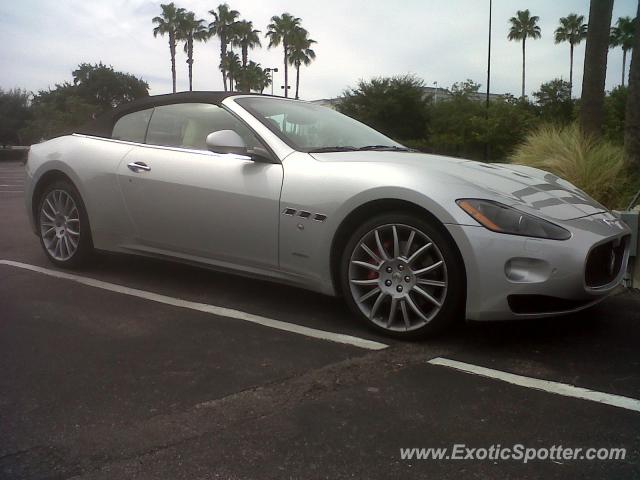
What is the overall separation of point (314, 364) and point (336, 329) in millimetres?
579

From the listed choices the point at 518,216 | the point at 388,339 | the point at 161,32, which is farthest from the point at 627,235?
the point at 161,32

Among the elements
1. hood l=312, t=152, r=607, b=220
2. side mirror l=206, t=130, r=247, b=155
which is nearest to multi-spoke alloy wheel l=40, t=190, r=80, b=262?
side mirror l=206, t=130, r=247, b=155

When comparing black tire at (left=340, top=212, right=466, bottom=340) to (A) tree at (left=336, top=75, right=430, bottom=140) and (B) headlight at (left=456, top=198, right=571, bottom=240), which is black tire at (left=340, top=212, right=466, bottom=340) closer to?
(B) headlight at (left=456, top=198, right=571, bottom=240)

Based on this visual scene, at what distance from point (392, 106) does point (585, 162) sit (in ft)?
93.8

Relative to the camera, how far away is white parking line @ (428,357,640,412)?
8.43 ft

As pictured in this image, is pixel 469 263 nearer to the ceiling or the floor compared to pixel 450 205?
nearer to the floor

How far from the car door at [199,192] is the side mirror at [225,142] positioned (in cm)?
11

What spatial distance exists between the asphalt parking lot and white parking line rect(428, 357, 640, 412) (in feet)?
0.04

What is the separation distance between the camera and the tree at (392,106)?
3525 centimetres

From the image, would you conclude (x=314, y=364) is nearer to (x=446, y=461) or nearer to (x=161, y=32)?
(x=446, y=461)

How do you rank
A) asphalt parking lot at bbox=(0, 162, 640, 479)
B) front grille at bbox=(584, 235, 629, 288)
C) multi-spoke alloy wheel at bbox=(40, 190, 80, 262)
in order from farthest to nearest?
multi-spoke alloy wheel at bbox=(40, 190, 80, 262) → front grille at bbox=(584, 235, 629, 288) → asphalt parking lot at bbox=(0, 162, 640, 479)

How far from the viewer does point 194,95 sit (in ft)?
14.4

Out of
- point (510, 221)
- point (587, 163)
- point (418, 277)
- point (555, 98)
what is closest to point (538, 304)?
point (510, 221)

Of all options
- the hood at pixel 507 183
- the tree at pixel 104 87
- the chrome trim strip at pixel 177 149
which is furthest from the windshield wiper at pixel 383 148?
the tree at pixel 104 87
